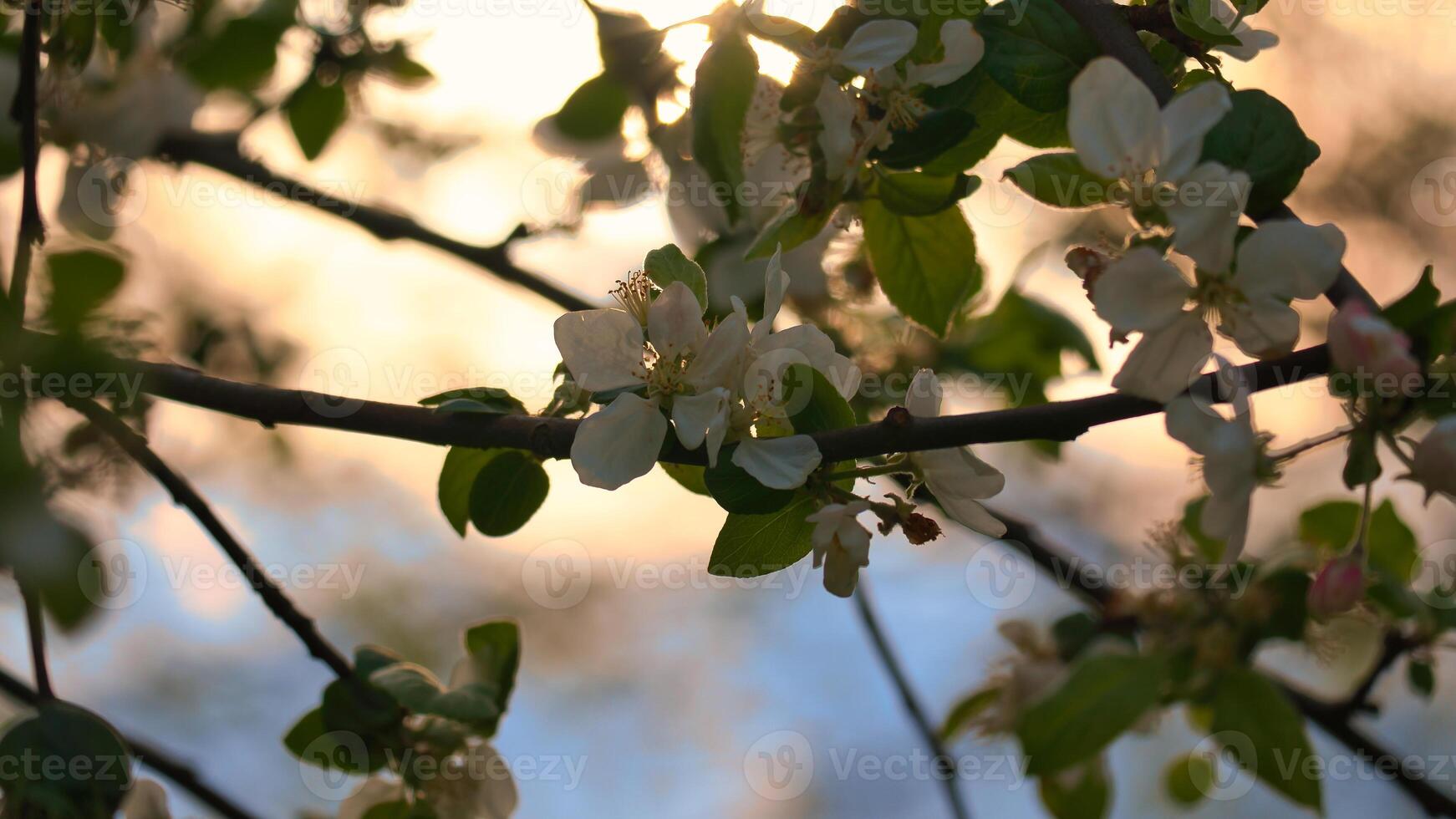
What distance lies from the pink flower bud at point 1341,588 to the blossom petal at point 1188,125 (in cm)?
25

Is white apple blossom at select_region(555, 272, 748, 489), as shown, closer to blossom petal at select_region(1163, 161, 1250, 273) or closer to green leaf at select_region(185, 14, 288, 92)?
blossom petal at select_region(1163, 161, 1250, 273)

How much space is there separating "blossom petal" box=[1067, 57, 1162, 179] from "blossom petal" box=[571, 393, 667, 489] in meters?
0.28

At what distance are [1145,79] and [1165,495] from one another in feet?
14.7

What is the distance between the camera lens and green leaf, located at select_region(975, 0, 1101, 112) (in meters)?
0.68

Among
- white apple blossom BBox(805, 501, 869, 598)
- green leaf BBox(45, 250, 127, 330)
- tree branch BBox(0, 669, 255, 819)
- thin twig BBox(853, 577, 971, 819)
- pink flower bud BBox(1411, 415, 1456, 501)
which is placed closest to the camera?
green leaf BBox(45, 250, 127, 330)

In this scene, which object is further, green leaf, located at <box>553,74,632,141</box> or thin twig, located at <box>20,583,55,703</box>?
green leaf, located at <box>553,74,632,141</box>

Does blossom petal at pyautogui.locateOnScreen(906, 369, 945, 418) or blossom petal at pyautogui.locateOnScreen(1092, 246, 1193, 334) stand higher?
blossom petal at pyautogui.locateOnScreen(1092, 246, 1193, 334)

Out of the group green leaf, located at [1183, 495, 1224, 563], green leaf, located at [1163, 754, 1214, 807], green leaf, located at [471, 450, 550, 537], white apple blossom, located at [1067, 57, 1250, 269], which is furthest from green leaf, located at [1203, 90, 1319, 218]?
green leaf, located at [1163, 754, 1214, 807]

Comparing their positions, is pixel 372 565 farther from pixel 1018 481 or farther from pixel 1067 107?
pixel 1067 107

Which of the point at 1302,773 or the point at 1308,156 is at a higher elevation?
the point at 1308,156

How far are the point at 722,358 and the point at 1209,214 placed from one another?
0.27 m

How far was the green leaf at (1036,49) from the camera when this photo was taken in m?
0.68

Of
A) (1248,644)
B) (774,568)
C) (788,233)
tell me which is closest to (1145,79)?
(788,233)

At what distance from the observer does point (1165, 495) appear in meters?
4.80
